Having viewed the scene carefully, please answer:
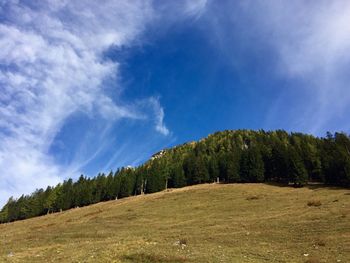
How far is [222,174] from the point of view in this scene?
386ft

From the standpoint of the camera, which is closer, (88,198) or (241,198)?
(241,198)

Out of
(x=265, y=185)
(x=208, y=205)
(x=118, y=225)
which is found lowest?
(x=118, y=225)

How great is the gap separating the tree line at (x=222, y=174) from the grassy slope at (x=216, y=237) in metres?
26.4

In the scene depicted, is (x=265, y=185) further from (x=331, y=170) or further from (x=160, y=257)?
(x=160, y=257)

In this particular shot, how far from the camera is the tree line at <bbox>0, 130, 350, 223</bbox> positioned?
92.5 metres

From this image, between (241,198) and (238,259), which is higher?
(241,198)

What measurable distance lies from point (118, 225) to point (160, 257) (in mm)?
31248

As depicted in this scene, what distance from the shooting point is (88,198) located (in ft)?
399

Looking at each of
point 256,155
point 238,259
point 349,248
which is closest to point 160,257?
point 238,259

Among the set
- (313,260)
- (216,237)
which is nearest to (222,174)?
(216,237)

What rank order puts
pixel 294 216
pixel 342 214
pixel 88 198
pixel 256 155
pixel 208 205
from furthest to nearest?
pixel 88 198
pixel 256 155
pixel 208 205
pixel 294 216
pixel 342 214

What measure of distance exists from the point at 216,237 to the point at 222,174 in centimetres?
8419

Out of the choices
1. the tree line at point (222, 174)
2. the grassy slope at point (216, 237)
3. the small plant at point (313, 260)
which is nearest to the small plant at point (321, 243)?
the grassy slope at point (216, 237)

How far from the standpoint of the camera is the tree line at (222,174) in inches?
3642
